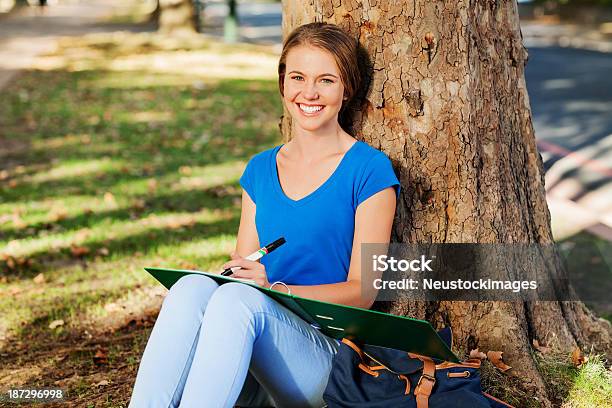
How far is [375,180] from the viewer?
3.08 metres

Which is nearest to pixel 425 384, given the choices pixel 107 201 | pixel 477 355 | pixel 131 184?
pixel 477 355

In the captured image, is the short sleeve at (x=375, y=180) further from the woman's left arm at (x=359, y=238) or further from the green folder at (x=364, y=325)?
the green folder at (x=364, y=325)

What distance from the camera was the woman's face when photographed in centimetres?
316

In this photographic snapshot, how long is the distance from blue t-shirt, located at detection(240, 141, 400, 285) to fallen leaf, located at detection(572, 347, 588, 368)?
1.21 metres

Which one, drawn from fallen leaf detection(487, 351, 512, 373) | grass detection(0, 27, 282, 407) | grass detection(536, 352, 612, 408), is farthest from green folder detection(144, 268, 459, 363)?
grass detection(0, 27, 282, 407)

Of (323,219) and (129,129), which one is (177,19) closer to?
(129,129)

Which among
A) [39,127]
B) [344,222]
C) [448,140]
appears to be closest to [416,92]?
[448,140]

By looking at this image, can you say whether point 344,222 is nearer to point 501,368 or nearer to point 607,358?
point 501,368

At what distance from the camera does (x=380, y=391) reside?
9.25 feet

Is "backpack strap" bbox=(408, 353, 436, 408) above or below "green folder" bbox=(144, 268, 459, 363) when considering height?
below

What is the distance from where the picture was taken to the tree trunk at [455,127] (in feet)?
10.9

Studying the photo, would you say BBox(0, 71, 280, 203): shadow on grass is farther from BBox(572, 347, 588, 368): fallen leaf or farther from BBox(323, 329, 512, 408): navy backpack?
BBox(323, 329, 512, 408): navy backpack

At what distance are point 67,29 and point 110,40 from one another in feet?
20.8

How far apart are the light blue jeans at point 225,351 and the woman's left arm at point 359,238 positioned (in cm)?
13
